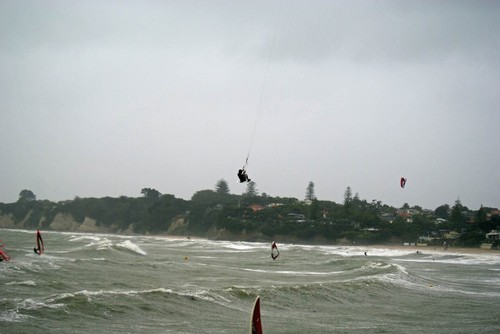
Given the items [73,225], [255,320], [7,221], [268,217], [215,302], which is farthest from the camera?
[7,221]

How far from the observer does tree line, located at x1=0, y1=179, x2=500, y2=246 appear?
10106 centimetres

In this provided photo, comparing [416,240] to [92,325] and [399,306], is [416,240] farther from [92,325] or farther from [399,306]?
[92,325]

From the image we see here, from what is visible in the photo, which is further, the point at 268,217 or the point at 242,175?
the point at 268,217

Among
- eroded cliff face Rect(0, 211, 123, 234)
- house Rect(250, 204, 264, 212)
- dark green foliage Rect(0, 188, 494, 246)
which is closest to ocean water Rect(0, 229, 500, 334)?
dark green foliage Rect(0, 188, 494, 246)

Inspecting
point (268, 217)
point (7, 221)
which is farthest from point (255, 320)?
point (7, 221)

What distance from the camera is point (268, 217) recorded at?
11781 cm

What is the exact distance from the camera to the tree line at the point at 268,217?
10106 centimetres

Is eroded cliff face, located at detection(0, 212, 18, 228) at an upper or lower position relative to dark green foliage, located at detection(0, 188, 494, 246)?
lower

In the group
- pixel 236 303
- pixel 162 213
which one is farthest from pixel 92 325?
pixel 162 213

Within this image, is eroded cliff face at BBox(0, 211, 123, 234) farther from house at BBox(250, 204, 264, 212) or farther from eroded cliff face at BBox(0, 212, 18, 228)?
house at BBox(250, 204, 264, 212)

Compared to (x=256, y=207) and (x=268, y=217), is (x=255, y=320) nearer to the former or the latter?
(x=268, y=217)

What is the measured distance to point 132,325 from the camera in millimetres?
13023

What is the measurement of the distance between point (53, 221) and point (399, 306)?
148 meters

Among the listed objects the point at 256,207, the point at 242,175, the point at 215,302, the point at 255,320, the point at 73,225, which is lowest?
the point at 215,302
